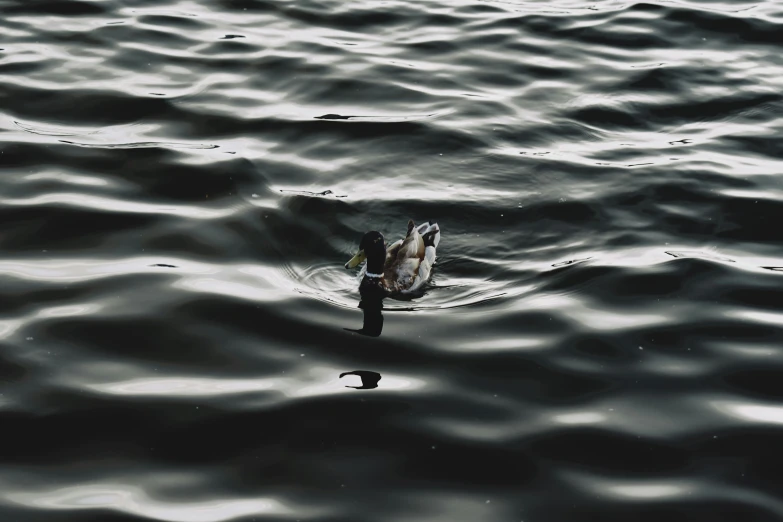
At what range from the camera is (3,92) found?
12.2 metres

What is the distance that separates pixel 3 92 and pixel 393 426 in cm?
781

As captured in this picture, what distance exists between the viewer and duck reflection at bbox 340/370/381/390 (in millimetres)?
7398

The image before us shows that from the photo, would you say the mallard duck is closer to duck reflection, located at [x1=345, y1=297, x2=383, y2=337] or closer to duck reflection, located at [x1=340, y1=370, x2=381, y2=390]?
duck reflection, located at [x1=345, y1=297, x2=383, y2=337]

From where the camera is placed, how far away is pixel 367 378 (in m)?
7.54

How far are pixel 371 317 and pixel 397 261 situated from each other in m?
1.20

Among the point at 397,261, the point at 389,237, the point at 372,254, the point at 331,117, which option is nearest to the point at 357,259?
the point at 372,254

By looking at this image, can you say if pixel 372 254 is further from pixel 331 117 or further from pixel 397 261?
pixel 331 117

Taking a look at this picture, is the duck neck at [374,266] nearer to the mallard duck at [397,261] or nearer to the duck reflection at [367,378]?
the mallard duck at [397,261]

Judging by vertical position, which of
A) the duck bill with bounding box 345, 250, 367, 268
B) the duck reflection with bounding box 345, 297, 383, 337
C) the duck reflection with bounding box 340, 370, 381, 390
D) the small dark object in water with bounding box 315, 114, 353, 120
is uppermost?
the small dark object in water with bounding box 315, 114, 353, 120

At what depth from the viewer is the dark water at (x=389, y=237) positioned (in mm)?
6492

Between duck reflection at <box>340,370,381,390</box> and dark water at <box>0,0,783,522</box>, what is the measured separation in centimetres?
2

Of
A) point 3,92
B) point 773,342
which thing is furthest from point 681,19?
point 3,92

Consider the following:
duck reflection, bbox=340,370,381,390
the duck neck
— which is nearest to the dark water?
duck reflection, bbox=340,370,381,390

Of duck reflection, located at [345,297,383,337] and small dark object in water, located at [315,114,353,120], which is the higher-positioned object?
small dark object in water, located at [315,114,353,120]
